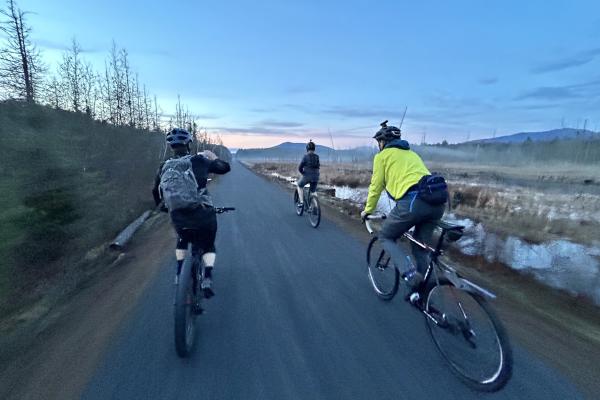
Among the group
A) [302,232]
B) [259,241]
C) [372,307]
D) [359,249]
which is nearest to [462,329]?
[372,307]

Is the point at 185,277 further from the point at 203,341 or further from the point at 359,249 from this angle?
the point at 359,249

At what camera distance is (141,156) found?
25172 millimetres

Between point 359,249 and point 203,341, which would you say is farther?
point 359,249

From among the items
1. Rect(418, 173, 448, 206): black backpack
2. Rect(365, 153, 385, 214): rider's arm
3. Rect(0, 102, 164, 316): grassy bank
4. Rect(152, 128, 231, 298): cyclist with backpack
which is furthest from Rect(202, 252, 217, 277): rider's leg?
Rect(0, 102, 164, 316): grassy bank

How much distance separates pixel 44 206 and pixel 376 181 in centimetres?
890

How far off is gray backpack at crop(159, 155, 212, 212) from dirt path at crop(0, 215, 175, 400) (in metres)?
1.80

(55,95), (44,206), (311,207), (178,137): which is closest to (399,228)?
(178,137)

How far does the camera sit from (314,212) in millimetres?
9906

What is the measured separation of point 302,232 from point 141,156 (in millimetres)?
20307

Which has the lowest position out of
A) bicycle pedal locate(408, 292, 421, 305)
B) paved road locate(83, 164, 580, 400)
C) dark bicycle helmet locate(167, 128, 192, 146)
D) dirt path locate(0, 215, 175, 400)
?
dirt path locate(0, 215, 175, 400)

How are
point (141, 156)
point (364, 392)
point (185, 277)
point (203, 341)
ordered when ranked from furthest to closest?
point (141, 156) < point (203, 341) < point (185, 277) < point (364, 392)

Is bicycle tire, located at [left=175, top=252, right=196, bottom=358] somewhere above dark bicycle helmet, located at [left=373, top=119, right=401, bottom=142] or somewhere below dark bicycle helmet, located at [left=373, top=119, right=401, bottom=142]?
below

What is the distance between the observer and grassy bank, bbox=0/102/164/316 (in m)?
7.00

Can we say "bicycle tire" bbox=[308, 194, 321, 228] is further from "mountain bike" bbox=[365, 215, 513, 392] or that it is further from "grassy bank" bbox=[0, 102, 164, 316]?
"grassy bank" bbox=[0, 102, 164, 316]
